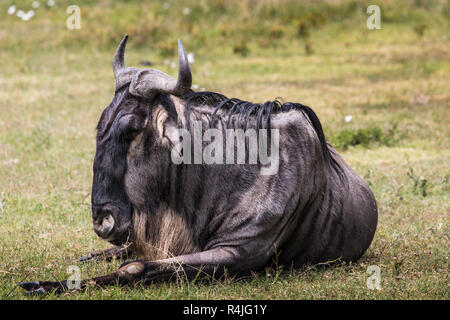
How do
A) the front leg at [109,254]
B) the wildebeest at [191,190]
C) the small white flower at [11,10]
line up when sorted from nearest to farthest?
the wildebeest at [191,190] → the front leg at [109,254] → the small white flower at [11,10]

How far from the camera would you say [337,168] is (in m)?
5.55

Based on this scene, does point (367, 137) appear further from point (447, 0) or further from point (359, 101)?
point (447, 0)

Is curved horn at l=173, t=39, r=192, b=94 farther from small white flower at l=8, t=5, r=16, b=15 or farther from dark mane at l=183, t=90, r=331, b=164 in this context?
small white flower at l=8, t=5, r=16, b=15

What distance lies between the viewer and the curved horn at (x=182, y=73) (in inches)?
178

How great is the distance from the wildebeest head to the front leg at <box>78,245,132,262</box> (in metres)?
0.55

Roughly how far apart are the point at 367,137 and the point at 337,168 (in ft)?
15.4

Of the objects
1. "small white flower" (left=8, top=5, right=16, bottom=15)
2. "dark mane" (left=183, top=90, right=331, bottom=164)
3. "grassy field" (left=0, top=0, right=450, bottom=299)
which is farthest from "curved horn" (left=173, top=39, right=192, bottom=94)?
"small white flower" (left=8, top=5, right=16, bottom=15)

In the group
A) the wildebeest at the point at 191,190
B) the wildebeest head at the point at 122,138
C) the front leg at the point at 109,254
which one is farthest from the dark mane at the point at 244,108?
the front leg at the point at 109,254

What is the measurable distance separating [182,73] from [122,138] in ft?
2.17

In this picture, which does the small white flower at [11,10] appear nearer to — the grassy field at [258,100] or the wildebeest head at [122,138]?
the grassy field at [258,100]

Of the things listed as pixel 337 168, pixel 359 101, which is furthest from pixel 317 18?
pixel 337 168

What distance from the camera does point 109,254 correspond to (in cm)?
563

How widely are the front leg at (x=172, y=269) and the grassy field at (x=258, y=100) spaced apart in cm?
7

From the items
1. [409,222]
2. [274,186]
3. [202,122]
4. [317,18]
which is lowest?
[409,222]
